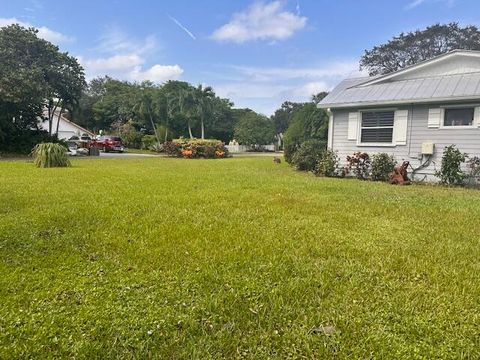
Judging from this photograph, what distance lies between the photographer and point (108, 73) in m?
59.0

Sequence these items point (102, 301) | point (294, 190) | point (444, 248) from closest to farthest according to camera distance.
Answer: point (102, 301), point (444, 248), point (294, 190)

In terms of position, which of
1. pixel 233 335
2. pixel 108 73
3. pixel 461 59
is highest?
pixel 108 73

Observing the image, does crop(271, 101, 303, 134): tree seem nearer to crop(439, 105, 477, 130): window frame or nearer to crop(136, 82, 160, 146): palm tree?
crop(136, 82, 160, 146): palm tree

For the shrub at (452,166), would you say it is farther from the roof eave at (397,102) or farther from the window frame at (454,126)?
the roof eave at (397,102)

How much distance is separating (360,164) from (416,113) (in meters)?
2.23

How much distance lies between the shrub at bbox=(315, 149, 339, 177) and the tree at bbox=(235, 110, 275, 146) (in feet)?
112

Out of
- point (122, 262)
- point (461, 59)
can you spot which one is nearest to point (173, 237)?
point (122, 262)

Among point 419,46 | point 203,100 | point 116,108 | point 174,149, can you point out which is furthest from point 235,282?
point 116,108

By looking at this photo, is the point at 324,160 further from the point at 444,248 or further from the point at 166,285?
the point at 166,285

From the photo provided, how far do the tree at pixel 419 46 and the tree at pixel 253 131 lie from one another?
47.5ft

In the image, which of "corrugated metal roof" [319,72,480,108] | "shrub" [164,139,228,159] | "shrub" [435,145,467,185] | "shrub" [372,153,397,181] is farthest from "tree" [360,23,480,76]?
"shrub" [435,145,467,185]

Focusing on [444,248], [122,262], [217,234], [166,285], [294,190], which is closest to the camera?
[166,285]

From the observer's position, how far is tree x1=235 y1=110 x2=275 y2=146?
45984 mm

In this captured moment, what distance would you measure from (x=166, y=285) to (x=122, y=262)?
28.1 inches
